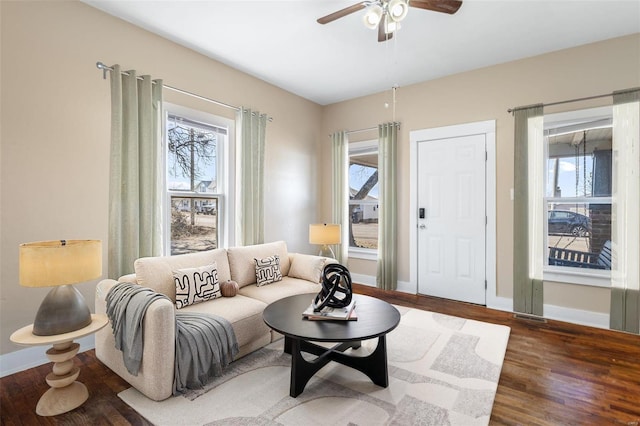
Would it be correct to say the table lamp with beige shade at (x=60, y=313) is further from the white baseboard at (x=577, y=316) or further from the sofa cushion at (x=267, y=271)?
the white baseboard at (x=577, y=316)

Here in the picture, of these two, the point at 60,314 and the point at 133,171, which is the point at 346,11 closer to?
the point at 133,171

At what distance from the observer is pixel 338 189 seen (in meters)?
4.96

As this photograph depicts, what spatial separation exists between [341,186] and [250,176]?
63.2 inches

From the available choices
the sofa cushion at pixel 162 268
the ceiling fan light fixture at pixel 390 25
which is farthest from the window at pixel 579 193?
the sofa cushion at pixel 162 268

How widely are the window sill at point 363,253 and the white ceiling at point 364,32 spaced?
2.56m

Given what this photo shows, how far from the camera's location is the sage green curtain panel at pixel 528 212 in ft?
11.2

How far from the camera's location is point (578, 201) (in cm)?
334

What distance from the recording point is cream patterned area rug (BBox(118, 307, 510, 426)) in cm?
180

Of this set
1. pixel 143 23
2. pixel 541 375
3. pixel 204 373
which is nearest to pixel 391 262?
pixel 541 375

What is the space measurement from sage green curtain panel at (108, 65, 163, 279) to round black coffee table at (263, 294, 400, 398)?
1441mm

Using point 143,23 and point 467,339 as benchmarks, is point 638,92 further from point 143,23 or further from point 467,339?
point 143,23

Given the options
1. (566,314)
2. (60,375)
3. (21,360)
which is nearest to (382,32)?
(60,375)

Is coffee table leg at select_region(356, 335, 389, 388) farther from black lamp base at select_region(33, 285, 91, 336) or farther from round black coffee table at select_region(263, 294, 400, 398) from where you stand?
black lamp base at select_region(33, 285, 91, 336)

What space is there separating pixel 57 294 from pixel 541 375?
3370 mm
